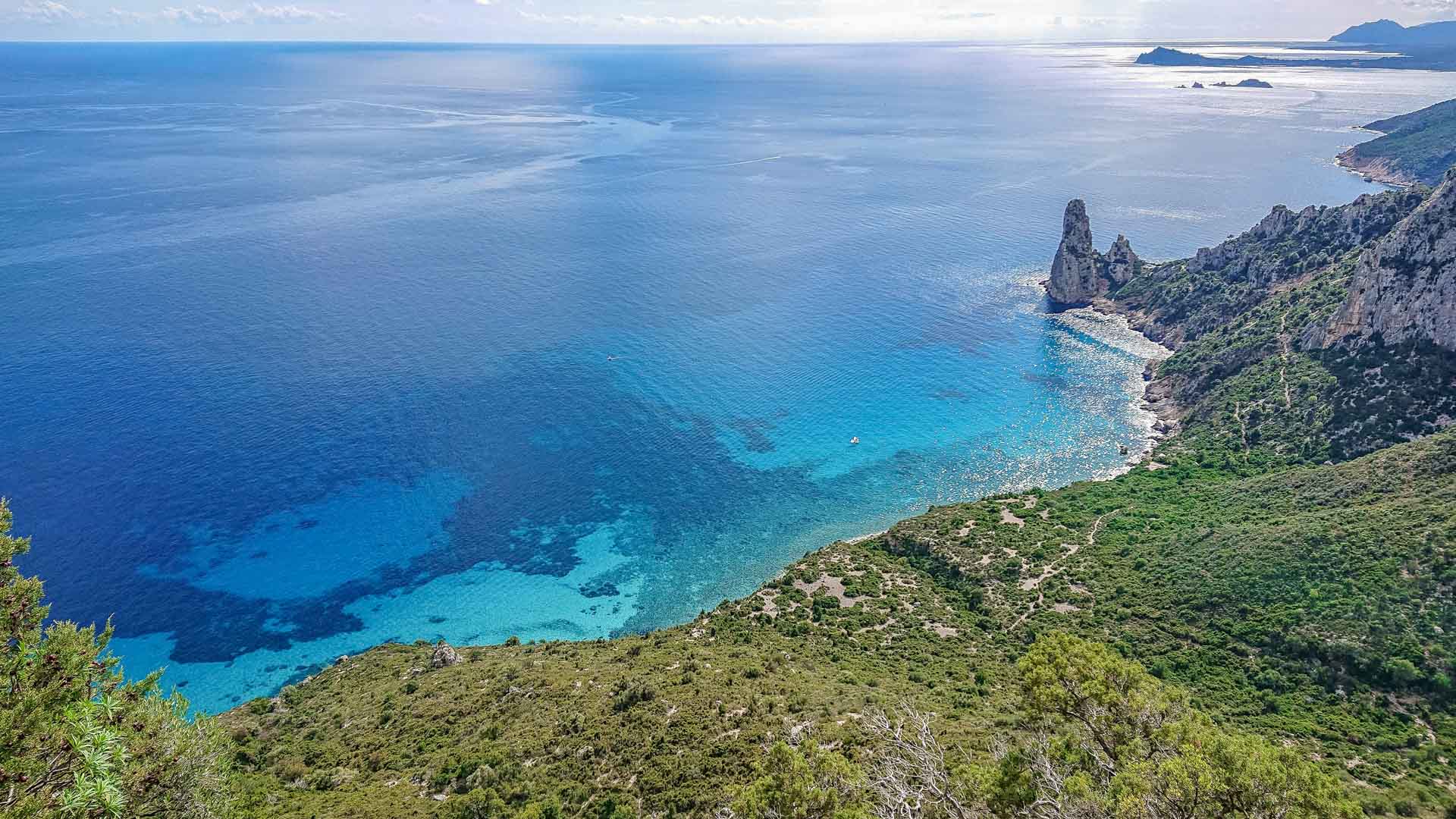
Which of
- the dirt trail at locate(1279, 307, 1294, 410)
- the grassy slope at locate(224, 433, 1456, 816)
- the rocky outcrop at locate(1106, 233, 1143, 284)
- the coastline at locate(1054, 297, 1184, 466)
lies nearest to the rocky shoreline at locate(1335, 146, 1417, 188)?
the rocky outcrop at locate(1106, 233, 1143, 284)

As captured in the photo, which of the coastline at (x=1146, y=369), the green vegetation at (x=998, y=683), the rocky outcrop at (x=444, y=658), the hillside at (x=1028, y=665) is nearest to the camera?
the green vegetation at (x=998, y=683)

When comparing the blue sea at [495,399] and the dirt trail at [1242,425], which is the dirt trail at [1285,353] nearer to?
the dirt trail at [1242,425]

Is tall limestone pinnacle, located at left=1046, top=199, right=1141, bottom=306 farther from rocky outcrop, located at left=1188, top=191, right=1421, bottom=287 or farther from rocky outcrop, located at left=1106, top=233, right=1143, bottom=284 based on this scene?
rocky outcrop, located at left=1188, top=191, right=1421, bottom=287

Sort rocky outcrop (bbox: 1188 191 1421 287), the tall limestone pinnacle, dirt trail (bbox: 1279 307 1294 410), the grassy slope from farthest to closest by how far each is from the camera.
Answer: the tall limestone pinnacle < rocky outcrop (bbox: 1188 191 1421 287) < dirt trail (bbox: 1279 307 1294 410) < the grassy slope

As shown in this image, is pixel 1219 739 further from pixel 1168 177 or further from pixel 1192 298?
pixel 1168 177

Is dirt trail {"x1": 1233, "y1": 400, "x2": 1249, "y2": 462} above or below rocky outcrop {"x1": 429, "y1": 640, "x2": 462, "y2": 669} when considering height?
above

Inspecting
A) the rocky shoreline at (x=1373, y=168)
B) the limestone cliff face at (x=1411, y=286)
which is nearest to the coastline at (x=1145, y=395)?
the limestone cliff face at (x=1411, y=286)

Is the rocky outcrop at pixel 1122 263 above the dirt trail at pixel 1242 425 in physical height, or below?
above
